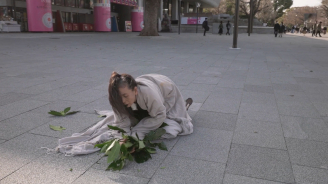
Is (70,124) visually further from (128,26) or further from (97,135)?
(128,26)

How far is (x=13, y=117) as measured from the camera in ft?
12.2

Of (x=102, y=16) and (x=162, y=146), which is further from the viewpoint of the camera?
(x=102, y=16)

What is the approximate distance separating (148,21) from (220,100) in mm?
15624

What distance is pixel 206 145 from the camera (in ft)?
9.84

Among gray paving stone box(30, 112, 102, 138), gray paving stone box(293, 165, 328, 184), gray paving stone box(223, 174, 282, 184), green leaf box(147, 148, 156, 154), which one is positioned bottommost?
gray paving stone box(293, 165, 328, 184)

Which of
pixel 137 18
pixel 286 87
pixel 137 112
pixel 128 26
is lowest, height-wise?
pixel 286 87

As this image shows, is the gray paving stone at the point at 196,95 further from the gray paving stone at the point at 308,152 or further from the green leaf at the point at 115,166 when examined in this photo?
Answer: the green leaf at the point at 115,166

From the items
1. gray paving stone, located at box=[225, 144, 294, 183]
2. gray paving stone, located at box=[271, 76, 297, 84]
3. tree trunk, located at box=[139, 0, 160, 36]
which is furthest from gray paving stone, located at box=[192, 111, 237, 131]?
tree trunk, located at box=[139, 0, 160, 36]

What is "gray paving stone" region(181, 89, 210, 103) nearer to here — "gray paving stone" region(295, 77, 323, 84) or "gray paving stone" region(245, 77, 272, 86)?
"gray paving stone" region(245, 77, 272, 86)

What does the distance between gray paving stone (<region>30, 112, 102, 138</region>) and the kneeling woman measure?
301 millimetres

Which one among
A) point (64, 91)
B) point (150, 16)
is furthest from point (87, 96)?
point (150, 16)

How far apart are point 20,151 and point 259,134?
8.38 ft

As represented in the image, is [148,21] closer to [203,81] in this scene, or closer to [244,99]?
[203,81]

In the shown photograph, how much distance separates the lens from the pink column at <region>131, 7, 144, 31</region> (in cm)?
3231
